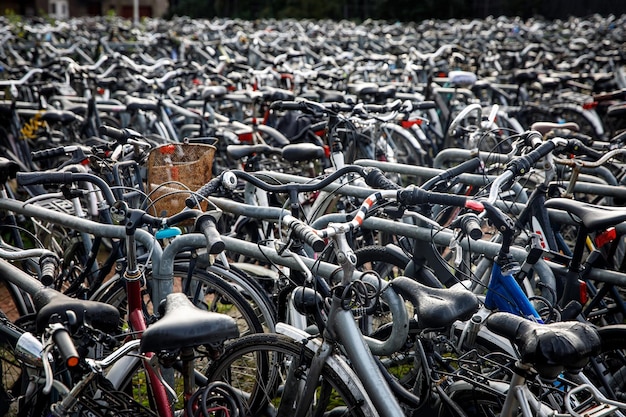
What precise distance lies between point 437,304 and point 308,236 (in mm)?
503

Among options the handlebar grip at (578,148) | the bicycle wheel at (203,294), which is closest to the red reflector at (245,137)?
the bicycle wheel at (203,294)

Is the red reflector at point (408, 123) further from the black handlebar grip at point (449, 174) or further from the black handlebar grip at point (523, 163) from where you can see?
the black handlebar grip at point (449, 174)

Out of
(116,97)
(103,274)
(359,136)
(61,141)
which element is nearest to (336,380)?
(103,274)

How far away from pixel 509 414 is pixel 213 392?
1.00 metres

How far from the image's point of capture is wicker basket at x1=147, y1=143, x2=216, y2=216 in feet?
12.6

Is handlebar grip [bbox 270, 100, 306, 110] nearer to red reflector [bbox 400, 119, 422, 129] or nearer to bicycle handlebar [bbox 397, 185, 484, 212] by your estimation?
red reflector [bbox 400, 119, 422, 129]

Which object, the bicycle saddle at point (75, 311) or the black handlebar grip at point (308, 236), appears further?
the black handlebar grip at point (308, 236)

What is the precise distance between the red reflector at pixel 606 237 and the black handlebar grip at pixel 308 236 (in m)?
1.80

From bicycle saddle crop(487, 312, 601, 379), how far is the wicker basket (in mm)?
2085

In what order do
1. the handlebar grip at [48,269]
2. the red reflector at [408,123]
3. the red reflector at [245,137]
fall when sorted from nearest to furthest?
the handlebar grip at [48,269]
the red reflector at [245,137]
the red reflector at [408,123]

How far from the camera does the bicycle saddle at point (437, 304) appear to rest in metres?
2.49

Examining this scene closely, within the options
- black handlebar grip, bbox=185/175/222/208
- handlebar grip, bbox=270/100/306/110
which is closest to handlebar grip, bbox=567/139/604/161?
handlebar grip, bbox=270/100/306/110

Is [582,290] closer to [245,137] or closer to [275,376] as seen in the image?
[275,376]

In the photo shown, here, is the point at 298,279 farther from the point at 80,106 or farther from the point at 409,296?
the point at 80,106
